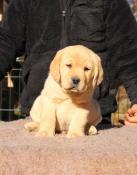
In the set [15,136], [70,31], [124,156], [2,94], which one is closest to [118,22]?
[70,31]

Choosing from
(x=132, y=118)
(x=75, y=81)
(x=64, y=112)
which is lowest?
(x=132, y=118)

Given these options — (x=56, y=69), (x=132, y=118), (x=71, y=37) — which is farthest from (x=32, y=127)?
(x=71, y=37)

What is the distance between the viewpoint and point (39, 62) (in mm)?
2754

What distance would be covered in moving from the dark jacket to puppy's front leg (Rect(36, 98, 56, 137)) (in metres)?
0.65

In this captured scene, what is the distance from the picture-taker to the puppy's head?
195cm

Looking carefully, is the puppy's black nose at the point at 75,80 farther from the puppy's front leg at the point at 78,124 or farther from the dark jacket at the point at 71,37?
the dark jacket at the point at 71,37

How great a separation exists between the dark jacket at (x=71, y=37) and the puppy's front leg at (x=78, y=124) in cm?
64

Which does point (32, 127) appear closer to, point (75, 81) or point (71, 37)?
point (75, 81)

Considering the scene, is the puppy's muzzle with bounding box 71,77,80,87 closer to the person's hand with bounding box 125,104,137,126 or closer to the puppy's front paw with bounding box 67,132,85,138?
the puppy's front paw with bounding box 67,132,85,138

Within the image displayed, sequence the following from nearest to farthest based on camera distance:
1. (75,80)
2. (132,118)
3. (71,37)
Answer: (75,80) → (132,118) → (71,37)

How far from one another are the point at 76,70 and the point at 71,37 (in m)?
0.76

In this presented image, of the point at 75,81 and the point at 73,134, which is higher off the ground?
the point at 75,81

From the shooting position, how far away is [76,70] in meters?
1.96

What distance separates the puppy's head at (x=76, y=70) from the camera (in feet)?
6.40
